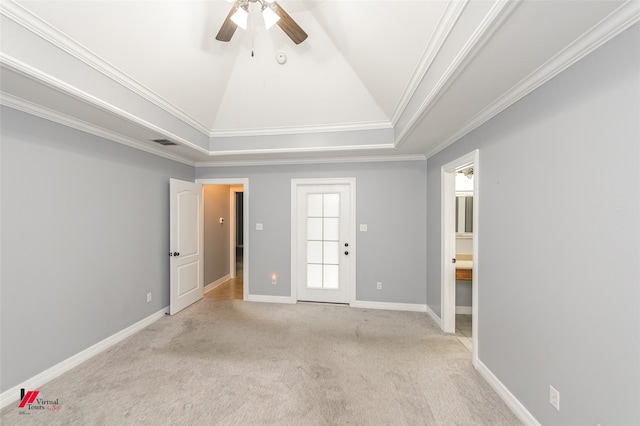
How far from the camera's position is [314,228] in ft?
13.6

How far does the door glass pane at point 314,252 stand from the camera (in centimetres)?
414

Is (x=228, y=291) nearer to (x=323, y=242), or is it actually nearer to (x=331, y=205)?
(x=323, y=242)

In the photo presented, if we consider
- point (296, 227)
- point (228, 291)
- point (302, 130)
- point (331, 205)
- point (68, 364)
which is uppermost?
point (302, 130)

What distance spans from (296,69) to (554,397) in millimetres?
3613

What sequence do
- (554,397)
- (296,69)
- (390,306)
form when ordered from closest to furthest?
(554,397) < (296,69) < (390,306)

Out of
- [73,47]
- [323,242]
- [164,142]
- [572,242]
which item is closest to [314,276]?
[323,242]

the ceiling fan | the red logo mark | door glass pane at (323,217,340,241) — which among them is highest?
the ceiling fan

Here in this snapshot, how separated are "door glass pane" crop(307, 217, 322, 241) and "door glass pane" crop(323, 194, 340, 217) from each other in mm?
191

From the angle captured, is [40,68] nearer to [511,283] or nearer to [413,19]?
[413,19]

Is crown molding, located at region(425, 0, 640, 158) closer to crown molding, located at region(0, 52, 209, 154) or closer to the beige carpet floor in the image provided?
the beige carpet floor

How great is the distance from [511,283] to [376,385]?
139 cm

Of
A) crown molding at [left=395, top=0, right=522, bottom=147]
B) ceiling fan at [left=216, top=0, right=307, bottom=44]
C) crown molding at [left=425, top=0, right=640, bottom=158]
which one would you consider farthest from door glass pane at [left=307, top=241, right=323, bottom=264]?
ceiling fan at [left=216, top=0, right=307, bottom=44]

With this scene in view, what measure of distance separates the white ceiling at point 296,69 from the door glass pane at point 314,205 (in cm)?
69

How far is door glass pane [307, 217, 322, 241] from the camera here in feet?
13.6
